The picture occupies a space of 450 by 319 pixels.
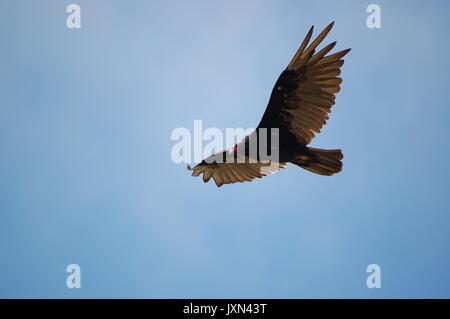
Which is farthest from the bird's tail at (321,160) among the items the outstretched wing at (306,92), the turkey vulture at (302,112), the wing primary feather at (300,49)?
the wing primary feather at (300,49)

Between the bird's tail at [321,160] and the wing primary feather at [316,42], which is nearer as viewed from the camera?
the wing primary feather at [316,42]

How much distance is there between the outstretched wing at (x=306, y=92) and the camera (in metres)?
5.25

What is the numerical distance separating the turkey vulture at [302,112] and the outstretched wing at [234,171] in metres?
0.17

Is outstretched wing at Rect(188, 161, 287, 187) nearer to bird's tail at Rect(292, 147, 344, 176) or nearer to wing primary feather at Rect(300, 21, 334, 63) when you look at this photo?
bird's tail at Rect(292, 147, 344, 176)

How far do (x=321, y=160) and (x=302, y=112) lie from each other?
732 millimetres

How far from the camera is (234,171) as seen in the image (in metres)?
6.50

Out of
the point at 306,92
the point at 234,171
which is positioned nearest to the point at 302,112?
the point at 306,92

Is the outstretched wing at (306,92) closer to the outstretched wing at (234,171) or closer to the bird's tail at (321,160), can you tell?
the bird's tail at (321,160)
